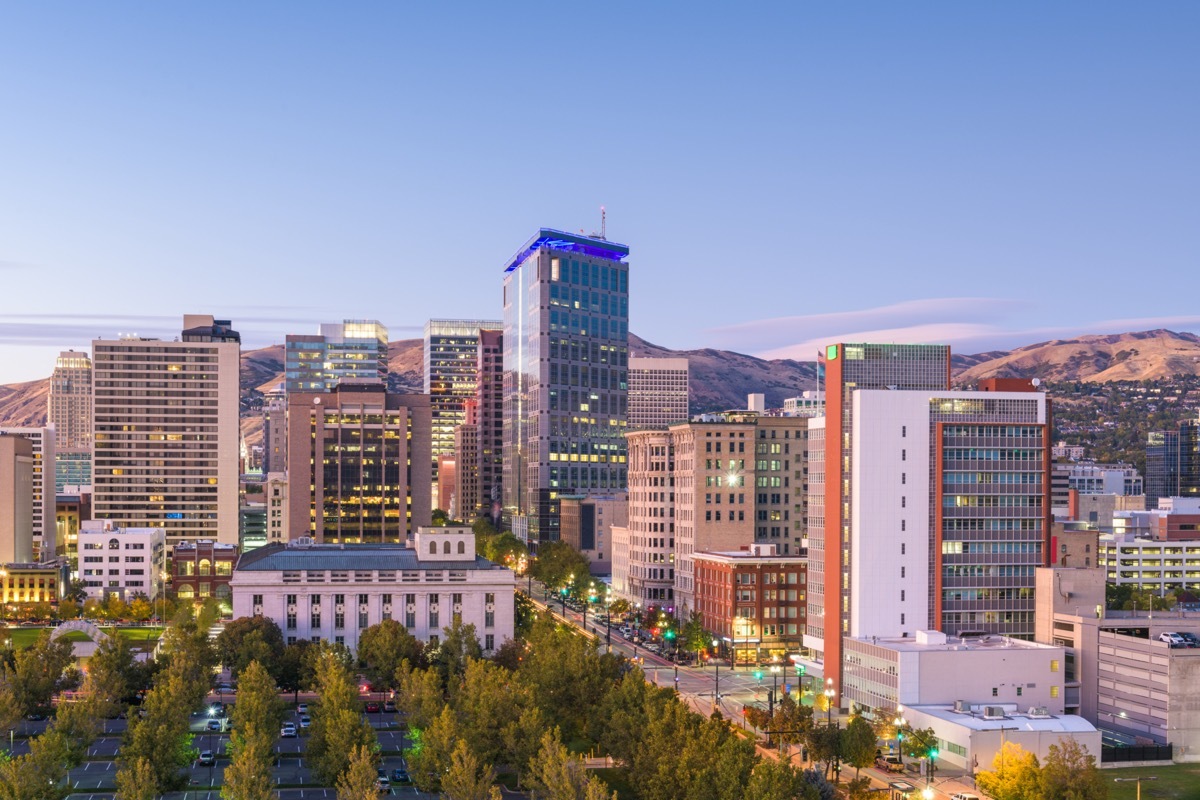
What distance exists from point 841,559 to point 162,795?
263 feet

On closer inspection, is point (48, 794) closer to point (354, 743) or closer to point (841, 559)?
point (354, 743)

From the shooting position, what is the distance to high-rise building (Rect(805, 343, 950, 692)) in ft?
534

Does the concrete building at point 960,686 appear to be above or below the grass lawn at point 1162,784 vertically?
above

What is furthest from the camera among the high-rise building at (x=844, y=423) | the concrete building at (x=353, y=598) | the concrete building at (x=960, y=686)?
the concrete building at (x=353, y=598)

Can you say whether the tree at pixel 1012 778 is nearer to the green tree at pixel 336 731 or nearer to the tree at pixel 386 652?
the green tree at pixel 336 731

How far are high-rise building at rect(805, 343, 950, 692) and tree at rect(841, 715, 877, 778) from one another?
122 feet

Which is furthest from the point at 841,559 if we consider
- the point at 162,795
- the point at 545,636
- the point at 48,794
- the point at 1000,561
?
the point at 48,794

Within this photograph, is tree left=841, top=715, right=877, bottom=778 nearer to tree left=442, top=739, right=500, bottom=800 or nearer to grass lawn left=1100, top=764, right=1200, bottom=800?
grass lawn left=1100, top=764, right=1200, bottom=800

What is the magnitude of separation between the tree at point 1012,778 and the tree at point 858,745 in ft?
31.9

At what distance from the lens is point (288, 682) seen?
544 ft

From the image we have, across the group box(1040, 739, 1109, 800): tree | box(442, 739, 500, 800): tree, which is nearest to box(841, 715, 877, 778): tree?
box(1040, 739, 1109, 800): tree

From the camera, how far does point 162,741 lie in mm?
114438

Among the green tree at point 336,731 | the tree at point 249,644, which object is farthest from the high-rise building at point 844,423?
the tree at point 249,644

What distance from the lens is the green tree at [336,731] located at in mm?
114613
